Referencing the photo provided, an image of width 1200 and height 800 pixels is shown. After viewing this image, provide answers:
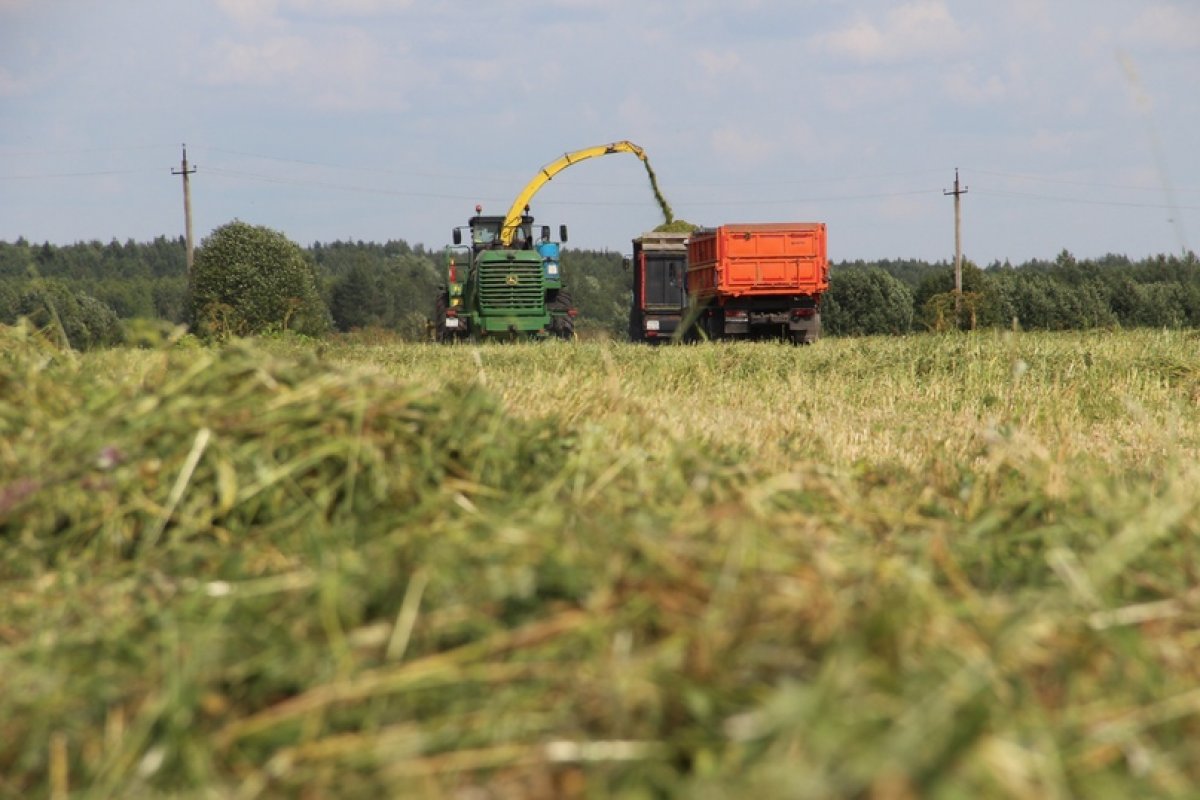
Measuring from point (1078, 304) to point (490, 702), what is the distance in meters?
88.0

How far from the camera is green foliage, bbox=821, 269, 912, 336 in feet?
281

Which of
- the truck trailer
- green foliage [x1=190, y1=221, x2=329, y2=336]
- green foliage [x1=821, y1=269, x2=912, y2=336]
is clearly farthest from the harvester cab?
green foliage [x1=821, y1=269, x2=912, y2=336]

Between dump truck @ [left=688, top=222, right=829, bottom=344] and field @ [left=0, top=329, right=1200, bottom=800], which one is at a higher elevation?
dump truck @ [left=688, top=222, right=829, bottom=344]

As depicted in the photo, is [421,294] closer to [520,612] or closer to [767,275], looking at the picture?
[767,275]

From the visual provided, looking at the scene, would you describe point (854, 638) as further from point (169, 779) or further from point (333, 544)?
point (333, 544)

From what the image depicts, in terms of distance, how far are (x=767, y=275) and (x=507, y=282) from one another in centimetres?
592

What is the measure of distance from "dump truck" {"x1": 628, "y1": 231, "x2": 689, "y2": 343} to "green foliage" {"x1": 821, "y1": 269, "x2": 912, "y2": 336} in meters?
52.4

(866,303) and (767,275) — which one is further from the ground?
(767,275)

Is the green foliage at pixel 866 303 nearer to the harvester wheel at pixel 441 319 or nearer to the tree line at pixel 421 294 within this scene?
the tree line at pixel 421 294

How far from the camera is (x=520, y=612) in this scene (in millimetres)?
2430

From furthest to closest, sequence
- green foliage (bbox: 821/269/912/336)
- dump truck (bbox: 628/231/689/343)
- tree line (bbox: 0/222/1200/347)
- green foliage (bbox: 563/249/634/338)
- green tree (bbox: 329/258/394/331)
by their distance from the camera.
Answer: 1. green tree (bbox: 329/258/394/331)
2. green foliage (bbox: 563/249/634/338)
3. green foliage (bbox: 821/269/912/336)
4. dump truck (bbox: 628/231/689/343)
5. tree line (bbox: 0/222/1200/347)

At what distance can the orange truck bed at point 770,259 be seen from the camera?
25.7m

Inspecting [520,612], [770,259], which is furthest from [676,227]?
[520,612]

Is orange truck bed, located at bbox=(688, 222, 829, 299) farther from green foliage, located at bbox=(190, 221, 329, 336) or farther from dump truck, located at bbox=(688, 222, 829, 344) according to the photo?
green foliage, located at bbox=(190, 221, 329, 336)
